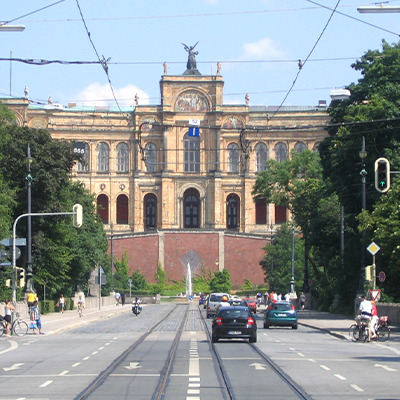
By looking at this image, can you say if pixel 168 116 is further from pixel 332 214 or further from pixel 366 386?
pixel 366 386

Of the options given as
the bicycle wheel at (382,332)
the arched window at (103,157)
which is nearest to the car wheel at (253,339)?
the bicycle wheel at (382,332)

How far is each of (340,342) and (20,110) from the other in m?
93.2

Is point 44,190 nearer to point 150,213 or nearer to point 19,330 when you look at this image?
point 19,330

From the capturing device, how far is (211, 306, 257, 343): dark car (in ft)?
103

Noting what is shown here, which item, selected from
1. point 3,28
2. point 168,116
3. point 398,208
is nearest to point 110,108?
point 168,116

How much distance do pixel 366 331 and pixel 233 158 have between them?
3610 inches

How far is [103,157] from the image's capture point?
12462 cm

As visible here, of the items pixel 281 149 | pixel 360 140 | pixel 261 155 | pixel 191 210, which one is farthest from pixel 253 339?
pixel 191 210

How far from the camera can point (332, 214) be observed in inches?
2425

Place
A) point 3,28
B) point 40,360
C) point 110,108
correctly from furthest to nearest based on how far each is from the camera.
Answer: point 110,108
point 40,360
point 3,28

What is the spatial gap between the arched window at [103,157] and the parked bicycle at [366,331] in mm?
92261

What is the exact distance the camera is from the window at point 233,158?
405 feet

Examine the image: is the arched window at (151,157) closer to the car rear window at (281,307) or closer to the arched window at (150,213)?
the arched window at (150,213)

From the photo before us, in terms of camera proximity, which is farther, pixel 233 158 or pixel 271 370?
pixel 233 158
